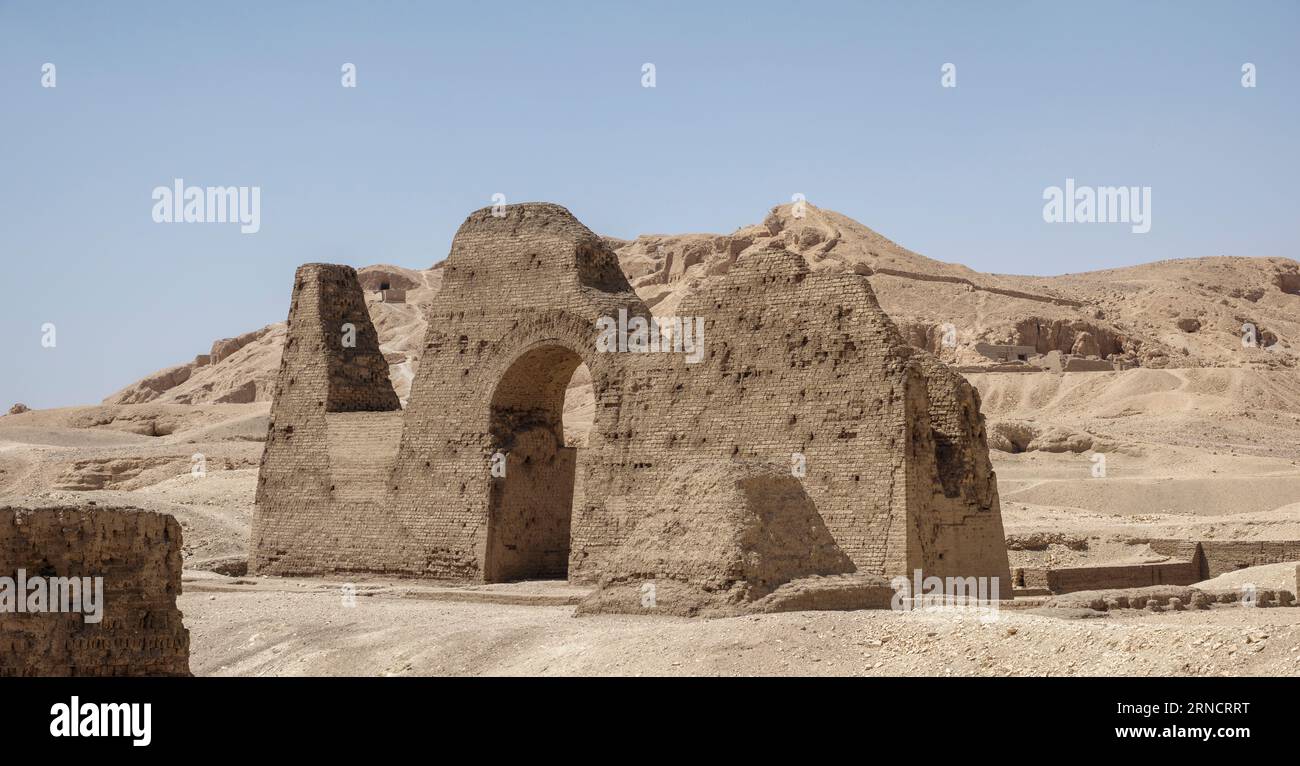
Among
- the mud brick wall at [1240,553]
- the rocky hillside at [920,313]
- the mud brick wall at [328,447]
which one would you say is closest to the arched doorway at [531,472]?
the mud brick wall at [328,447]

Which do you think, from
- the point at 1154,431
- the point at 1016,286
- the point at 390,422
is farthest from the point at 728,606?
the point at 1016,286

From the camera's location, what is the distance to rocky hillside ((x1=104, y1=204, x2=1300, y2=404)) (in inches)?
2783

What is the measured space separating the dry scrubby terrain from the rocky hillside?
22cm

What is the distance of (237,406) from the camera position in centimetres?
6500

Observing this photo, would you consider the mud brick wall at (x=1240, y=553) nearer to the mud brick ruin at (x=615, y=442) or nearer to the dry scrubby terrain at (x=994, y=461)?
the dry scrubby terrain at (x=994, y=461)

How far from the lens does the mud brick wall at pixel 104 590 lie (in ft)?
40.0

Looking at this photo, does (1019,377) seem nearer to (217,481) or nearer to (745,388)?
(217,481)

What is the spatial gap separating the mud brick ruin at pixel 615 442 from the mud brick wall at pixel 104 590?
579cm

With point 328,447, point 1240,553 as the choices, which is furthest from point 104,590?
point 1240,553

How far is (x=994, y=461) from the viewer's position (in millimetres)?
43875

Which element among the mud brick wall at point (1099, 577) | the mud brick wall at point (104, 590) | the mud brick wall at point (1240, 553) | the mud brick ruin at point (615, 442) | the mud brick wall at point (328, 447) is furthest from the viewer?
the mud brick wall at point (1240, 553)

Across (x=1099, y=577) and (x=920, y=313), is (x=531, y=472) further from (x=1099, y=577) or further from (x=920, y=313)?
(x=920, y=313)
